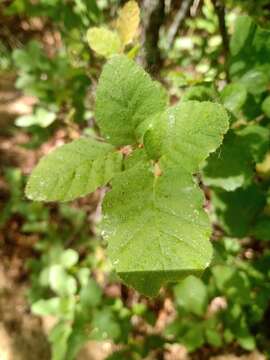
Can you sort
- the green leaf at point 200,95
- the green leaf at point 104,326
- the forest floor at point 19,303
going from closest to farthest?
the green leaf at point 200,95
the green leaf at point 104,326
the forest floor at point 19,303

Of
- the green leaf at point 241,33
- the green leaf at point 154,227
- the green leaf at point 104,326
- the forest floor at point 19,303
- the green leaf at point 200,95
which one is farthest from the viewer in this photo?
the forest floor at point 19,303

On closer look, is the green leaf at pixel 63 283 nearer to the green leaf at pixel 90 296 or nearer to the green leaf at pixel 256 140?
the green leaf at pixel 90 296

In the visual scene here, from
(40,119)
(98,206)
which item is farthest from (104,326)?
(40,119)

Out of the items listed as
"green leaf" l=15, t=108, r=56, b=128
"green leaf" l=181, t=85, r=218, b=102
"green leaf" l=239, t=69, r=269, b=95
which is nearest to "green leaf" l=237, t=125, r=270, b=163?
"green leaf" l=239, t=69, r=269, b=95

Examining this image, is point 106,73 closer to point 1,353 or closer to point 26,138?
point 1,353

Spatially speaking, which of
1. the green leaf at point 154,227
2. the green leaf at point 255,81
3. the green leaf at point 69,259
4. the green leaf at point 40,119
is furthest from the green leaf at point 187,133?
A: the green leaf at point 69,259

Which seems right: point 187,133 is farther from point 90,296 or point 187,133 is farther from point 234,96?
point 90,296
